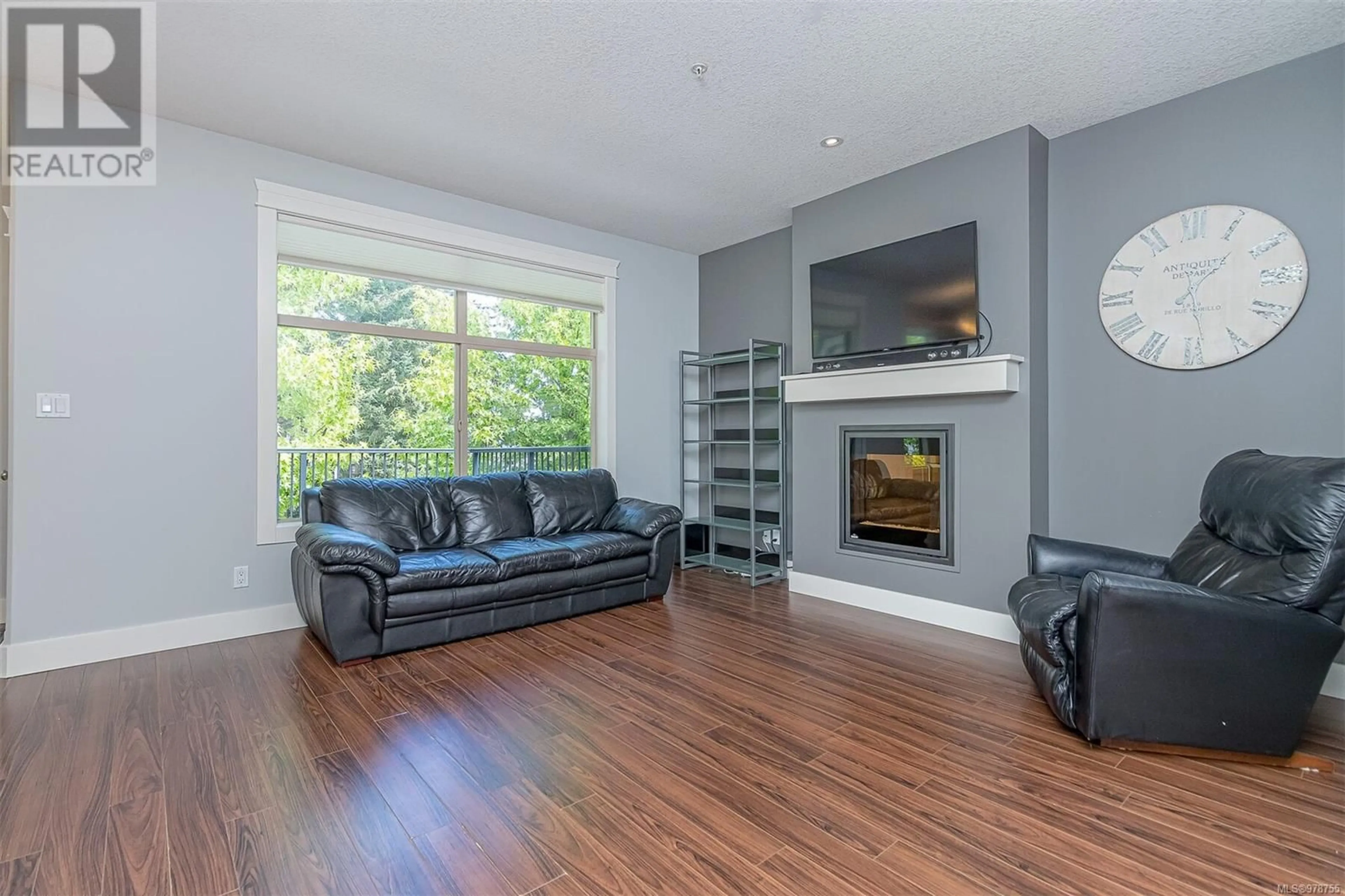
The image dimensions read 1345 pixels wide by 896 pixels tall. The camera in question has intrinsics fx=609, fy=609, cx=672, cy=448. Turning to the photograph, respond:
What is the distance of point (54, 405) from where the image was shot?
3041mm

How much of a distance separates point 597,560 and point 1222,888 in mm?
3026

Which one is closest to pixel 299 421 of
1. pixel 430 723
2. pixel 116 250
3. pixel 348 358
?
pixel 348 358

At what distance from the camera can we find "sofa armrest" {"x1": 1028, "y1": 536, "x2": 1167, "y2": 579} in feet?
9.21

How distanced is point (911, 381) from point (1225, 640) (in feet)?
A: 6.71

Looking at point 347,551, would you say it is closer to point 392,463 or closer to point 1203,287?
point 392,463

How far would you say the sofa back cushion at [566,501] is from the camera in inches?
169

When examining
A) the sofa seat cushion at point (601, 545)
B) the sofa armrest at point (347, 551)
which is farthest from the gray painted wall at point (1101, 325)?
the sofa armrest at point (347, 551)

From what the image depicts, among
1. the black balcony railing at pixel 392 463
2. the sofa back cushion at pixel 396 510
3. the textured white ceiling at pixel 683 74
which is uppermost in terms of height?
the textured white ceiling at pixel 683 74

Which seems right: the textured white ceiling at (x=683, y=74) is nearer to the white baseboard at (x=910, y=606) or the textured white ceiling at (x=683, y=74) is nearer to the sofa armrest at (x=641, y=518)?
the sofa armrest at (x=641, y=518)

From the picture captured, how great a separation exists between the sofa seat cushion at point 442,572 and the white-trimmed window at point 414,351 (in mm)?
1031

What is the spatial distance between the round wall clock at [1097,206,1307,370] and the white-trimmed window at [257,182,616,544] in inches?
140

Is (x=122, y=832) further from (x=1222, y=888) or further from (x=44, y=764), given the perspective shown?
(x=1222, y=888)

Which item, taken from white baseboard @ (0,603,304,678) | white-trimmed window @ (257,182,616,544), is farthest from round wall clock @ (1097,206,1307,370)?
white baseboard @ (0,603,304,678)

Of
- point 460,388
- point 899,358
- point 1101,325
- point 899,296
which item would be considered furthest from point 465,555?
point 1101,325
